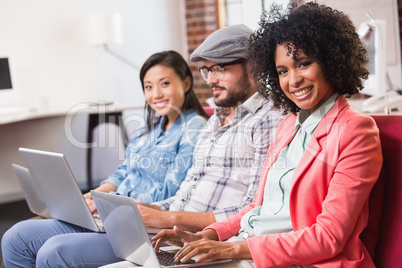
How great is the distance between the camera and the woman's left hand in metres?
1.38

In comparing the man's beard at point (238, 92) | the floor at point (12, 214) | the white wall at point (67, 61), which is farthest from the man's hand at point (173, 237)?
the white wall at point (67, 61)

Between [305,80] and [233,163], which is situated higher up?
[305,80]

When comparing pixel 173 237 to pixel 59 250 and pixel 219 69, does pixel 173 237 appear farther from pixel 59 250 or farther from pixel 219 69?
pixel 219 69

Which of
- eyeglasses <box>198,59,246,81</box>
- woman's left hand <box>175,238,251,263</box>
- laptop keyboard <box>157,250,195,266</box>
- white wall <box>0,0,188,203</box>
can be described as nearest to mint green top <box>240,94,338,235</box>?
woman's left hand <box>175,238,251,263</box>

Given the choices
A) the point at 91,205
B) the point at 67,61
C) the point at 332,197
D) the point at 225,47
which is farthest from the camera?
the point at 67,61

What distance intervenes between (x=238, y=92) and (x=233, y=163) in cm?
29

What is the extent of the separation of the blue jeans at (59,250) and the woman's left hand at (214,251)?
427 mm

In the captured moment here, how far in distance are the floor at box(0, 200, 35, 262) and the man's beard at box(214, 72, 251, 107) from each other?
2524 millimetres

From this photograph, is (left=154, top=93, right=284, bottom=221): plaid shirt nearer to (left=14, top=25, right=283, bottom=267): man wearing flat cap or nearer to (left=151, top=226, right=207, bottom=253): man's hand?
(left=14, top=25, right=283, bottom=267): man wearing flat cap

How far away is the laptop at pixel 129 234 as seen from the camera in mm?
1396

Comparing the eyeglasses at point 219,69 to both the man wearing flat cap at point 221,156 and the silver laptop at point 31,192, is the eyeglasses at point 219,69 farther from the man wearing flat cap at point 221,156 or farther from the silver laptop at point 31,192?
the silver laptop at point 31,192

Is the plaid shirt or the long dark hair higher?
the long dark hair

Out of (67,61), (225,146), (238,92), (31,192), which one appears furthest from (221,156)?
(67,61)

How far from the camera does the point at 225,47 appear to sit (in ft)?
6.47
